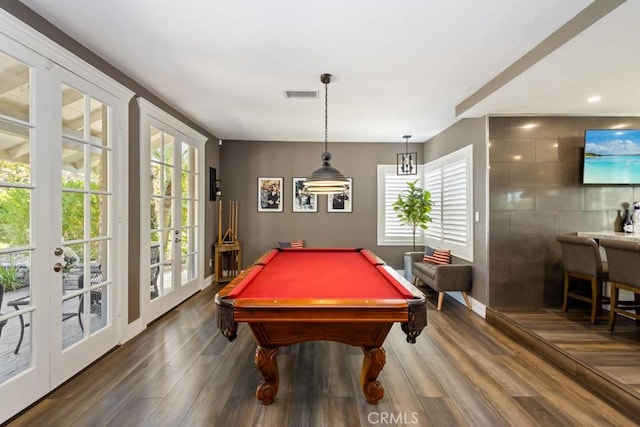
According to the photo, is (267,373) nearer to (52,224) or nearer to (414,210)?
(52,224)

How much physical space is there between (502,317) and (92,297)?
4116 millimetres

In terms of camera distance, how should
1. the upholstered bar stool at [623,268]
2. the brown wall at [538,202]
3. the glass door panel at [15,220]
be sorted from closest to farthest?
1. the glass door panel at [15,220]
2. the upholstered bar stool at [623,268]
3. the brown wall at [538,202]

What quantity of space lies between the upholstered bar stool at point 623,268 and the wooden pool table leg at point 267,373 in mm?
3032

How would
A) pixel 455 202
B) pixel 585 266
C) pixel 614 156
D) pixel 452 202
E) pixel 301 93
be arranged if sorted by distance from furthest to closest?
pixel 452 202 < pixel 455 202 < pixel 614 156 < pixel 301 93 < pixel 585 266

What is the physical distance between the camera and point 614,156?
3.72 m

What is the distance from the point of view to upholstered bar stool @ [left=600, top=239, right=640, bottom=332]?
269 cm

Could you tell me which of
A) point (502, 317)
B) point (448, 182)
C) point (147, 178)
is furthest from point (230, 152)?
point (502, 317)

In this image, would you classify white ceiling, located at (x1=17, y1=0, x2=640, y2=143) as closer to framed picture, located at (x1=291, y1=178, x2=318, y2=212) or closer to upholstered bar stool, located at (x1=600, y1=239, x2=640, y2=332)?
upholstered bar stool, located at (x1=600, y1=239, x2=640, y2=332)

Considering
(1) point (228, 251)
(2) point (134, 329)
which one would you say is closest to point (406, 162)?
(1) point (228, 251)

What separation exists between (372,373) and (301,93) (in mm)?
2901

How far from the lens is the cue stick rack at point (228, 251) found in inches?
220
